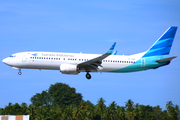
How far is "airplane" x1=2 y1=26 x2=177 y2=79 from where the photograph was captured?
1980 inches

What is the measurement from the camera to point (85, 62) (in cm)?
4934

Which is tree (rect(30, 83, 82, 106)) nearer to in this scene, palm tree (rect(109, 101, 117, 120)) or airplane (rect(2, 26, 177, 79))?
palm tree (rect(109, 101, 117, 120))

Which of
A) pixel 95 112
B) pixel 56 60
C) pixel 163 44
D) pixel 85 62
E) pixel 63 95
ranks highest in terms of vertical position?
pixel 63 95

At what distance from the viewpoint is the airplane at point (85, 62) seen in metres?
50.3

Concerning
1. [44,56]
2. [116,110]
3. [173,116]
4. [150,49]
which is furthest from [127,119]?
[44,56]

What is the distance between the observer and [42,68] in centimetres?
5103

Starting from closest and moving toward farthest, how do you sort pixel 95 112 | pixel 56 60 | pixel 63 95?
pixel 56 60 < pixel 95 112 < pixel 63 95

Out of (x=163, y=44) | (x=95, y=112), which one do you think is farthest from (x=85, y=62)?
(x=95, y=112)

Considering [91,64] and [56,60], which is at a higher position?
[56,60]

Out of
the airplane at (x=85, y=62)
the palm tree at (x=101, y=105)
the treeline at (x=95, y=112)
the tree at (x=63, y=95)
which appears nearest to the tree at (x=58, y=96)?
the tree at (x=63, y=95)

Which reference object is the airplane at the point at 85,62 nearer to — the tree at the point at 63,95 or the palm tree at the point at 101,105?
the palm tree at the point at 101,105

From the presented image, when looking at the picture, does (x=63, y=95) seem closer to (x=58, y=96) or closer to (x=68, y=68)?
(x=58, y=96)

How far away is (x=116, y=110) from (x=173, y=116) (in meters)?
18.5

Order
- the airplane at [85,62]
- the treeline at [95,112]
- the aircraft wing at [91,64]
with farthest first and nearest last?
the treeline at [95,112], the airplane at [85,62], the aircraft wing at [91,64]
